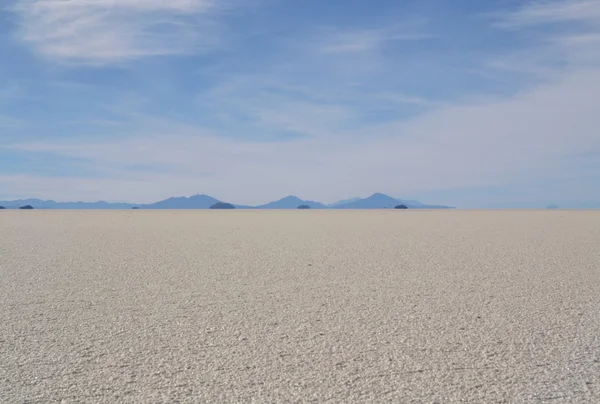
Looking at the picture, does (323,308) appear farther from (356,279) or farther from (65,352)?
(65,352)

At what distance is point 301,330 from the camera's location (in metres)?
5.64

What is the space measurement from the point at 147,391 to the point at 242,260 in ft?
22.6

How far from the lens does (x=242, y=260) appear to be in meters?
11.0

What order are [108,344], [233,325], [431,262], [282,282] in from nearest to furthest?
[108,344] < [233,325] < [282,282] < [431,262]

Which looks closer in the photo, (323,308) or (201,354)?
(201,354)

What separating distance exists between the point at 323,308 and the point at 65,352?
274 centimetres

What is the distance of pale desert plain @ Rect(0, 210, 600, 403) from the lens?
415 cm

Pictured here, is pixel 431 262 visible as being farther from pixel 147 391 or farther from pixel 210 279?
pixel 147 391

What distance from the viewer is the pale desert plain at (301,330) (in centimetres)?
415

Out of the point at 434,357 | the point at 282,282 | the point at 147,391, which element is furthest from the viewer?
the point at 282,282

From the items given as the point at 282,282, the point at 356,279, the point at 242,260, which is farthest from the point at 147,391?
the point at 242,260

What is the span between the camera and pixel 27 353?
16.3 feet

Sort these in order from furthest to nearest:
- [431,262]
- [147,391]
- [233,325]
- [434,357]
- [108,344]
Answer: [431,262] < [233,325] < [108,344] < [434,357] < [147,391]

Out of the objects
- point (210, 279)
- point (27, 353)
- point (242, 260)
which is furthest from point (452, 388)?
point (242, 260)
